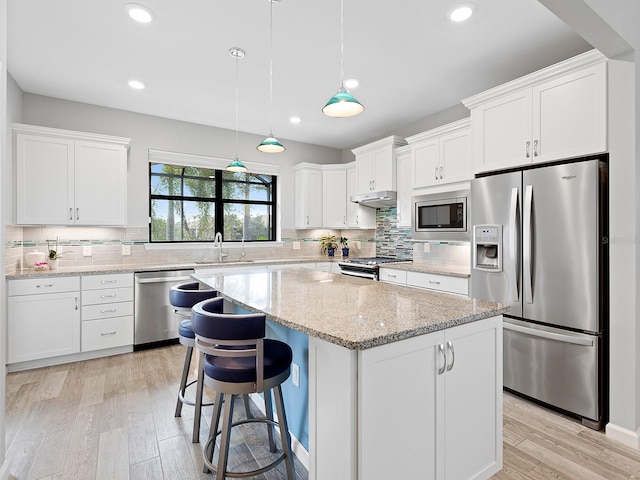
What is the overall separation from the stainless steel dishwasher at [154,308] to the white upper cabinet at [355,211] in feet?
8.42

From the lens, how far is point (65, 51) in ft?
9.54

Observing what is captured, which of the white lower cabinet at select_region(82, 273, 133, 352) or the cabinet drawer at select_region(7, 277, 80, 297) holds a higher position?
the cabinet drawer at select_region(7, 277, 80, 297)

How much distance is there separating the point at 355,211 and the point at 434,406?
4.06 metres

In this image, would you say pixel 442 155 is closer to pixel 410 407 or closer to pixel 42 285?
pixel 410 407

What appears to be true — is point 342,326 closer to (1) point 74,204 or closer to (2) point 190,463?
(2) point 190,463

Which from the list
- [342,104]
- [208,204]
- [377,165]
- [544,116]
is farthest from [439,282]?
[208,204]

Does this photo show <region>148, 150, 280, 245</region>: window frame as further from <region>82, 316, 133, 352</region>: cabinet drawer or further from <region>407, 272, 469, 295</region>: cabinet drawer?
<region>407, 272, 469, 295</region>: cabinet drawer

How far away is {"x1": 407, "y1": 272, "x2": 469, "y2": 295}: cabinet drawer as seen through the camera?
3.30 metres

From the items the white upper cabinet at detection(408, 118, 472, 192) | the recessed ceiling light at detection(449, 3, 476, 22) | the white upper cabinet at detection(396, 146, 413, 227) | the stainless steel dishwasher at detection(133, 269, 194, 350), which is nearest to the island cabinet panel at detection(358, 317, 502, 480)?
the recessed ceiling light at detection(449, 3, 476, 22)

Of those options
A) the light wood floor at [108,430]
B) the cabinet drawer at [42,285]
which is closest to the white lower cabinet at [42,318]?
the cabinet drawer at [42,285]

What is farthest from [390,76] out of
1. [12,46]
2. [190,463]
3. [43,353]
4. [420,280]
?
[43,353]

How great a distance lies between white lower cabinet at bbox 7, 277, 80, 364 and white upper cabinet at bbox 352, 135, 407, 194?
3.69 metres

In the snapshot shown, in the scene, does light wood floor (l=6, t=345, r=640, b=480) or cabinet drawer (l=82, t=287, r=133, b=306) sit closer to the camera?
light wood floor (l=6, t=345, r=640, b=480)

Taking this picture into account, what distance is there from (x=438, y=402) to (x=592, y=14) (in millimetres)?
2093
